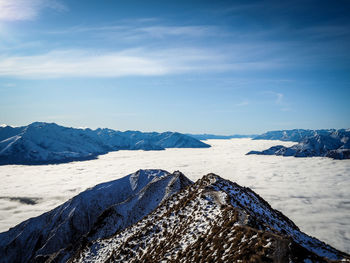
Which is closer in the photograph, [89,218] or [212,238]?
[212,238]

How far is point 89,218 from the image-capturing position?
224ft

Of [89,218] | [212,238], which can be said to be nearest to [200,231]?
[212,238]

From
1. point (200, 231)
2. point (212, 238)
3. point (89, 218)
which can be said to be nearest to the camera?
point (212, 238)

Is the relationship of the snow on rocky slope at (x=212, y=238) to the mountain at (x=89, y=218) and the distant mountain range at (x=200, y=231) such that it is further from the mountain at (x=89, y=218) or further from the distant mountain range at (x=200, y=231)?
the mountain at (x=89, y=218)

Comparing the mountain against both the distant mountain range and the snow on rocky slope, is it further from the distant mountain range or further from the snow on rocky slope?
the snow on rocky slope

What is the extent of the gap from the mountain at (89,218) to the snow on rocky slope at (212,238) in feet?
57.6

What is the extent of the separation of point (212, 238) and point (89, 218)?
65.2 metres

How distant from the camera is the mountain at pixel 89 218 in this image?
4550cm

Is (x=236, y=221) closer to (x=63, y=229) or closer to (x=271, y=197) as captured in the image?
(x=63, y=229)

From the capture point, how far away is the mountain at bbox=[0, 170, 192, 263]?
45500mm

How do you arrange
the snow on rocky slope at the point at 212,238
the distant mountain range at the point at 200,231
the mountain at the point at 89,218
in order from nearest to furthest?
1. the snow on rocky slope at the point at 212,238
2. the distant mountain range at the point at 200,231
3. the mountain at the point at 89,218

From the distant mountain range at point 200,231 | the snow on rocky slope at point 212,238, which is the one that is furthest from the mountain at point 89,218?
the snow on rocky slope at point 212,238

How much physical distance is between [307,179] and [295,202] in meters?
69.8

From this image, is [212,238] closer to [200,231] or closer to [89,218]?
[200,231]
